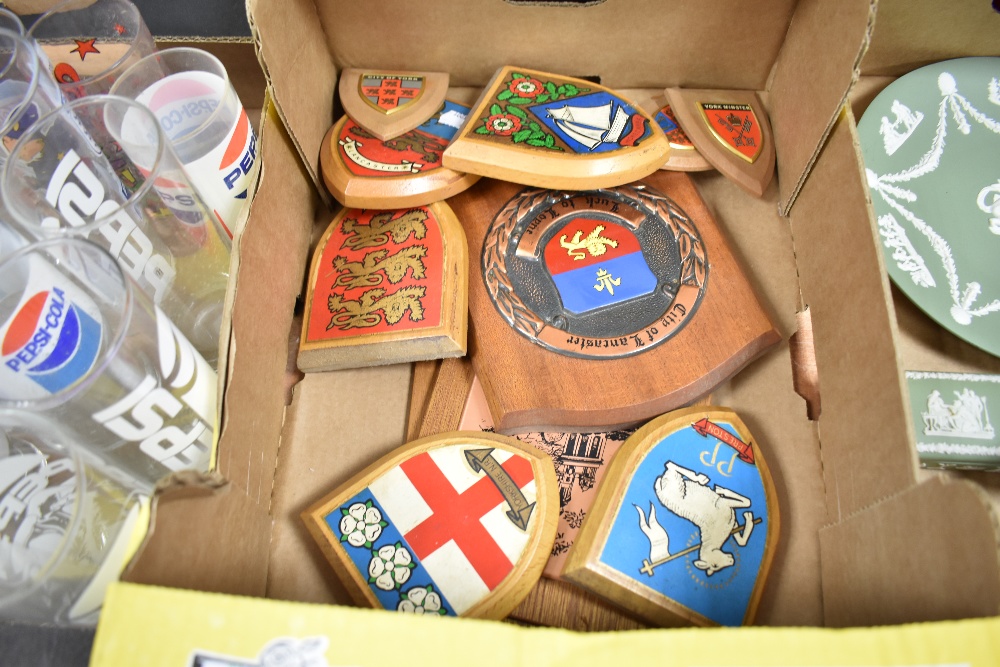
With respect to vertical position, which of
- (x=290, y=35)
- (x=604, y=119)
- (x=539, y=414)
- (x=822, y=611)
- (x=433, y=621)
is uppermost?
(x=290, y=35)

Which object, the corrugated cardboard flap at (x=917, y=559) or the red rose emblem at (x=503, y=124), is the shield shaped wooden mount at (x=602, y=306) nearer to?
the red rose emblem at (x=503, y=124)

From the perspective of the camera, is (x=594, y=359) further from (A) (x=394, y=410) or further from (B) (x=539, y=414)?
(A) (x=394, y=410)

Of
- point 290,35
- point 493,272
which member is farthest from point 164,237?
point 493,272

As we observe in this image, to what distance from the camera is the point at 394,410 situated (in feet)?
3.35

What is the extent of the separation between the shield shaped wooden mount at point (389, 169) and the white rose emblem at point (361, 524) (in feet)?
1.42

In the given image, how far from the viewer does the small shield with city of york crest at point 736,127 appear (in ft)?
3.54

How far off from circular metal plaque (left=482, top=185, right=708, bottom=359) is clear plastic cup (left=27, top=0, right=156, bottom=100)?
0.60 metres

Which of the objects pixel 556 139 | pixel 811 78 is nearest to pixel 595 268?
pixel 556 139

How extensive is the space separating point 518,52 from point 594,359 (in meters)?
0.54

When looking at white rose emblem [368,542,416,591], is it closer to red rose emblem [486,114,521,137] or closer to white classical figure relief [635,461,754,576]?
white classical figure relief [635,461,754,576]

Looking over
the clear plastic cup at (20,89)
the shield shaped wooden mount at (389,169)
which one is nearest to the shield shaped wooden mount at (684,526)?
the shield shaped wooden mount at (389,169)

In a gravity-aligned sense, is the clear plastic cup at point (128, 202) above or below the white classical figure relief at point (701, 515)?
above

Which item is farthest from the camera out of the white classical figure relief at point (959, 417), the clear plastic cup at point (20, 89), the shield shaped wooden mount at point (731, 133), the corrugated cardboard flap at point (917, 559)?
the shield shaped wooden mount at point (731, 133)

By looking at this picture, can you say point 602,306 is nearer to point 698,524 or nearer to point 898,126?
point 698,524
